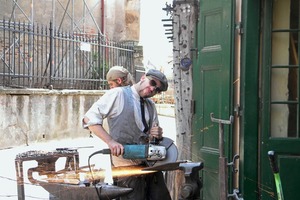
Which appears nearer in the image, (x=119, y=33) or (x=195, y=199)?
(x=195, y=199)

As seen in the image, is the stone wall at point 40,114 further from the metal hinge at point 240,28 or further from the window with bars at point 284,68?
the window with bars at point 284,68

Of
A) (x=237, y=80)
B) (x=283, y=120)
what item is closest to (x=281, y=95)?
(x=283, y=120)

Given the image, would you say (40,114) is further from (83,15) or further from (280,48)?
(280,48)

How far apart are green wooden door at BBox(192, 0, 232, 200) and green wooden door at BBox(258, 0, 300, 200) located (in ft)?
2.07

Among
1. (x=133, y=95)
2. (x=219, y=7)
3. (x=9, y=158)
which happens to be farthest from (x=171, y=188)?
(x=9, y=158)

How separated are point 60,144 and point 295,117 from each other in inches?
370

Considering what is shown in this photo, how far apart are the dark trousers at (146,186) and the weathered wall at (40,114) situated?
789 cm

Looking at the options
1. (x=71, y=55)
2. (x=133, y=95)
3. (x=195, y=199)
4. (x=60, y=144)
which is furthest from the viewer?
(x=71, y=55)

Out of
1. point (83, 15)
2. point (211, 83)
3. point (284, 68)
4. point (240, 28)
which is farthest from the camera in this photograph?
point (83, 15)

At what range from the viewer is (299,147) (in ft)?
16.2

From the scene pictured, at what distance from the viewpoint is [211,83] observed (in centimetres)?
598

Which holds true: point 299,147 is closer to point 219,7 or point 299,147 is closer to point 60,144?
point 219,7

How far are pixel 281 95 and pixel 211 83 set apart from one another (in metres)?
1.12

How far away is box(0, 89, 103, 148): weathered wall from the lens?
12.1 m
